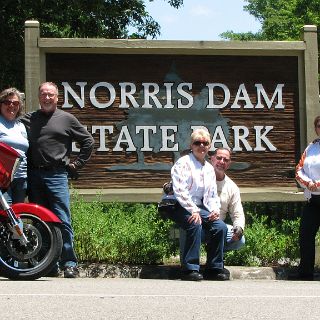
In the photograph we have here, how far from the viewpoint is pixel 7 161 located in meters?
8.52

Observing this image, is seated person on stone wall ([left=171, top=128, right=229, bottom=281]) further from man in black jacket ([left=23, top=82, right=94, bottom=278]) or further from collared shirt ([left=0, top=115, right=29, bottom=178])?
collared shirt ([left=0, top=115, right=29, bottom=178])

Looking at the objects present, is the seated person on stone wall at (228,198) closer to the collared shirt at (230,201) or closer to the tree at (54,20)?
the collared shirt at (230,201)

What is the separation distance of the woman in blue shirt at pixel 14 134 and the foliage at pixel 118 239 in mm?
970

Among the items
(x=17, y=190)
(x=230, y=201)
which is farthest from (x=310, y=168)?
(x=17, y=190)

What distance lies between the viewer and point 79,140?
920cm

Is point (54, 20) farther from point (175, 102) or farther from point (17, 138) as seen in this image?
point (17, 138)

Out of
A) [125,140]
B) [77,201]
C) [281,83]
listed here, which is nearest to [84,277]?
[77,201]

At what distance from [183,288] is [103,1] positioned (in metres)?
13.7

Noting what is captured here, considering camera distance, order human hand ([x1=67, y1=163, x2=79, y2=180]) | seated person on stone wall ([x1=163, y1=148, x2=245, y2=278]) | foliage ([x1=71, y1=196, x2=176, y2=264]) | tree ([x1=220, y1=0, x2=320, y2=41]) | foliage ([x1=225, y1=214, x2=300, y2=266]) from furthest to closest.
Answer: tree ([x1=220, y1=0, x2=320, y2=41]) → foliage ([x1=225, y1=214, x2=300, y2=266]) → foliage ([x1=71, y1=196, x2=176, y2=264]) → seated person on stone wall ([x1=163, y1=148, x2=245, y2=278]) → human hand ([x1=67, y1=163, x2=79, y2=180])

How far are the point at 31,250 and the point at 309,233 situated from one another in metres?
3.04

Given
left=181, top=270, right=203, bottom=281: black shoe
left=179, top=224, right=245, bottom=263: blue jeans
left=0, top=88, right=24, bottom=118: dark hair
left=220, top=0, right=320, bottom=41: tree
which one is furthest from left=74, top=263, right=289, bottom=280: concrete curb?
left=220, top=0, right=320, bottom=41: tree

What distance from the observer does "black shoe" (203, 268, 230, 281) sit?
9.11 m

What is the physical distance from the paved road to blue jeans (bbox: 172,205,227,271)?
44 centimetres

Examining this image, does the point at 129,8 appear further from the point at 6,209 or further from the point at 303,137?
the point at 6,209
